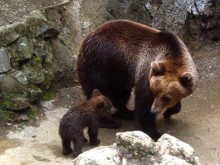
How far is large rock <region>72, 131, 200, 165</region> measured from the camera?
441 cm

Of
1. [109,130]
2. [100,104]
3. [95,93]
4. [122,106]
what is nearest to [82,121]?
[100,104]

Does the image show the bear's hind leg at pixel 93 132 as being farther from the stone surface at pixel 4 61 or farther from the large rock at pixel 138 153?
the large rock at pixel 138 153

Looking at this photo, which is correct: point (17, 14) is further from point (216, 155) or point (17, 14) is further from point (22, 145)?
point (216, 155)

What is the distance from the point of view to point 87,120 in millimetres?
7391

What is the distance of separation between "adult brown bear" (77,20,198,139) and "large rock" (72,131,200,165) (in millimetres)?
2749

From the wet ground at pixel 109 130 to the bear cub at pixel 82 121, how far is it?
0.17 metres

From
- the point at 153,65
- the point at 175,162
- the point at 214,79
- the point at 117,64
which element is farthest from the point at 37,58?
the point at 175,162

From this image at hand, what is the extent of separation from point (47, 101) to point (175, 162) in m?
4.88

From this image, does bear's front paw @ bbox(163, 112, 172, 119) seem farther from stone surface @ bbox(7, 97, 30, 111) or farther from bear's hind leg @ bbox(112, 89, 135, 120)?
stone surface @ bbox(7, 97, 30, 111)

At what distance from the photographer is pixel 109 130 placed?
8.30m

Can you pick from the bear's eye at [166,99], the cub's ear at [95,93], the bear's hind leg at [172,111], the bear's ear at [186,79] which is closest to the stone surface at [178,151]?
the bear's ear at [186,79]

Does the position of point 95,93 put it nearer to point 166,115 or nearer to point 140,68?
point 140,68

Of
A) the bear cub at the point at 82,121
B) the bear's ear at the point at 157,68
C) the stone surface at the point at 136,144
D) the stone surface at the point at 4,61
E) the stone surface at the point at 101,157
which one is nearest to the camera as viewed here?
the stone surface at the point at 101,157

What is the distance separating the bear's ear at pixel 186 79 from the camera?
7.31 m
